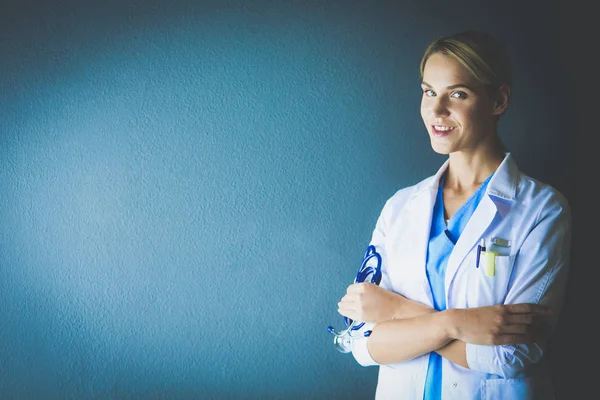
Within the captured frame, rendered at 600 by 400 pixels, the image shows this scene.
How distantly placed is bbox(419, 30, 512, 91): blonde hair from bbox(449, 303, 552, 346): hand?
0.56m

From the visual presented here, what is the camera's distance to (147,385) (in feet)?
5.87

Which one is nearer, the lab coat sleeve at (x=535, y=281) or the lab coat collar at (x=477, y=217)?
the lab coat sleeve at (x=535, y=281)

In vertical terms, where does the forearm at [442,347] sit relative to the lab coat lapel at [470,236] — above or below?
below

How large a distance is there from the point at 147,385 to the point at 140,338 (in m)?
0.15

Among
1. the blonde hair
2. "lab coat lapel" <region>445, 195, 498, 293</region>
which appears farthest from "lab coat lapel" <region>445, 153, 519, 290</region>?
the blonde hair

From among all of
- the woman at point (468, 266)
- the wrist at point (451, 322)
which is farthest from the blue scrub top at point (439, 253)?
the wrist at point (451, 322)

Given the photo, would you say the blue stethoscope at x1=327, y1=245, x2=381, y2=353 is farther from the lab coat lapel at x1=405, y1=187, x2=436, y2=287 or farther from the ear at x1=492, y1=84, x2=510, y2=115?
the ear at x1=492, y1=84, x2=510, y2=115

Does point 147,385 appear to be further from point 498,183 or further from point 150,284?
point 498,183

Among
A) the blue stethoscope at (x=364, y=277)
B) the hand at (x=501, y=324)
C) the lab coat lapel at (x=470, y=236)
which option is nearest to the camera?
the hand at (x=501, y=324)

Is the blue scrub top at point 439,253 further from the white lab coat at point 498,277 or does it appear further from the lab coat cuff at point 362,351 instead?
the lab coat cuff at point 362,351

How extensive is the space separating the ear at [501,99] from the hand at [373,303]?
1.79ft

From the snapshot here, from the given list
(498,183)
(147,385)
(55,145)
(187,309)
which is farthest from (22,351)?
(498,183)

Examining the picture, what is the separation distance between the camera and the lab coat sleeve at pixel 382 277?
4.92 ft

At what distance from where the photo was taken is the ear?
1.49 m
